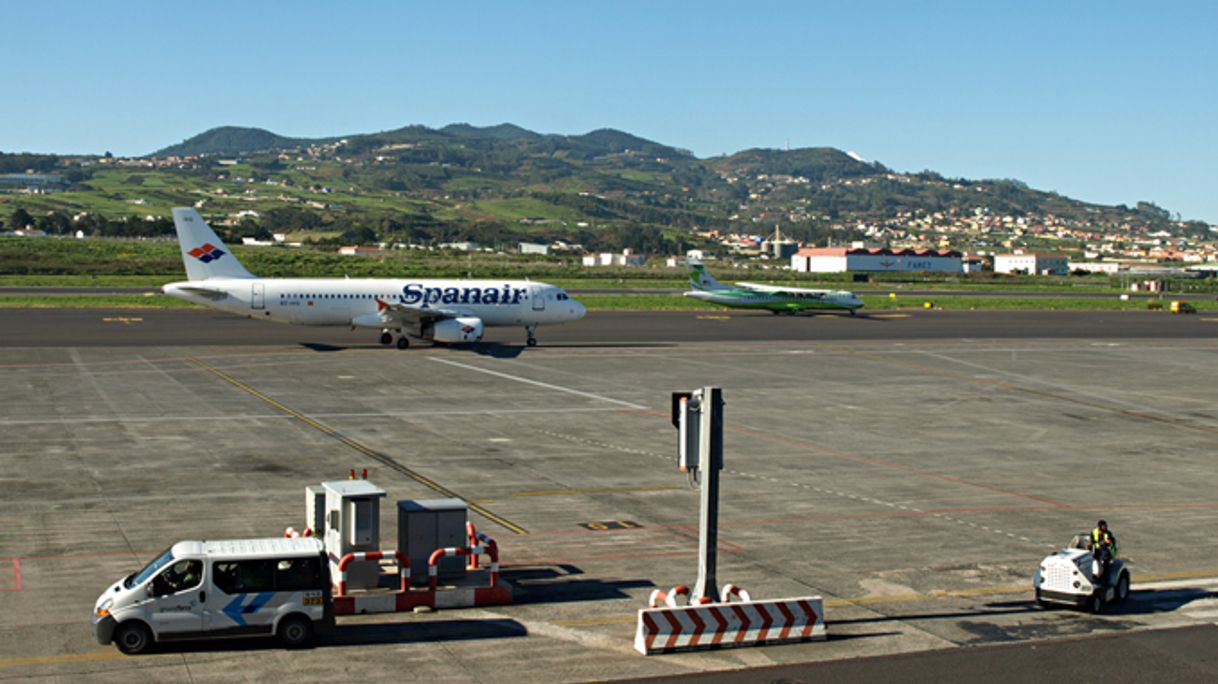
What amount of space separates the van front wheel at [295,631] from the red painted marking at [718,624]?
281 inches

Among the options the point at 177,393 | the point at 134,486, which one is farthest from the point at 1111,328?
the point at 134,486

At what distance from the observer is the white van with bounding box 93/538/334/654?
20234mm

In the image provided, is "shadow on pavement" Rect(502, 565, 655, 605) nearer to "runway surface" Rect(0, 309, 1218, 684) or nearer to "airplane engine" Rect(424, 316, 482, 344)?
"runway surface" Rect(0, 309, 1218, 684)

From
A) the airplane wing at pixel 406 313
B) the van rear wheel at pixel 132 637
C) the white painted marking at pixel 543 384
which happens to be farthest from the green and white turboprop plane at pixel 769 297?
the van rear wheel at pixel 132 637

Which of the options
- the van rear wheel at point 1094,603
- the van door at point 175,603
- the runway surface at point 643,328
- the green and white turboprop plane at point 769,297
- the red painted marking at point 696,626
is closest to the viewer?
the van door at point 175,603

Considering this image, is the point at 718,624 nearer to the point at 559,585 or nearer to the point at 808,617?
the point at 808,617

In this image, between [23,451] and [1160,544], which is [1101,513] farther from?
[23,451]

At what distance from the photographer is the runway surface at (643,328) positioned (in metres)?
75.9

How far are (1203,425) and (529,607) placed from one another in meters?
40.0

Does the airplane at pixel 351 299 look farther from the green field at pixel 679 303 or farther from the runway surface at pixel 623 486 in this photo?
the green field at pixel 679 303

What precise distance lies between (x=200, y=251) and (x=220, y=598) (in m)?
55.7

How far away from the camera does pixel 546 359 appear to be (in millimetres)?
70875

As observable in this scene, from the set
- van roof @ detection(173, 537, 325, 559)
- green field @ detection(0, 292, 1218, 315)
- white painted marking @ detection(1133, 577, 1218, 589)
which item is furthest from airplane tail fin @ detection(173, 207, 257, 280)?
white painted marking @ detection(1133, 577, 1218, 589)

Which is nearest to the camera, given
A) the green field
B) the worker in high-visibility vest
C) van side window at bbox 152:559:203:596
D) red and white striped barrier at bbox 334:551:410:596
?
van side window at bbox 152:559:203:596
